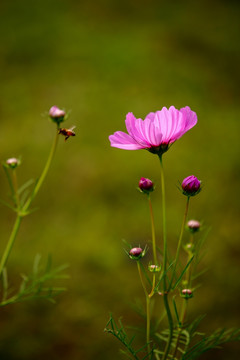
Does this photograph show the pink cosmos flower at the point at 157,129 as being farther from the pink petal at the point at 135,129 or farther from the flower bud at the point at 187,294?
the flower bud at the point at 187,294

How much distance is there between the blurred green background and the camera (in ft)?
3.93

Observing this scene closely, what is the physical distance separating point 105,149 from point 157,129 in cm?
153

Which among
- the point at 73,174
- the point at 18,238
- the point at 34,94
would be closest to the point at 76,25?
the point at 34,94

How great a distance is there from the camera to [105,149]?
195cm

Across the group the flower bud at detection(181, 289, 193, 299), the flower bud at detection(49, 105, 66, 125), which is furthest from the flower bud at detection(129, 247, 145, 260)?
the flower bud at detection(49, 105, 66, 125)

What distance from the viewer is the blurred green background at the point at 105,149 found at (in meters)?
1.20

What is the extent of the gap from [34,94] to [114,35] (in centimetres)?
98

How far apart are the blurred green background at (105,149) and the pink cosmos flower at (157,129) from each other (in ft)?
2.44

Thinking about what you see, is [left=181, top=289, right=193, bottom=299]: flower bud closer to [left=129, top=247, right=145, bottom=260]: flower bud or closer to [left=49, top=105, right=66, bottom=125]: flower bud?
[left=129, top=247, right=145, bottom=260]: flower bud

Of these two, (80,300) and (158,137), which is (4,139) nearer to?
(80,300)

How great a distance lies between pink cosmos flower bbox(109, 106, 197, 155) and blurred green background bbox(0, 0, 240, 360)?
29.2 inches

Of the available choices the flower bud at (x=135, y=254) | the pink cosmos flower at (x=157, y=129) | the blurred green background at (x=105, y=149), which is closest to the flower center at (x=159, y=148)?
the pink cosmos flower at (x=157, y=129)

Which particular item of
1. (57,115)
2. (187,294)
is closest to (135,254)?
(187,294)

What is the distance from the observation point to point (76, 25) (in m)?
3.13
